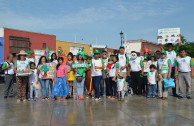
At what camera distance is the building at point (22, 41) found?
34219 mm

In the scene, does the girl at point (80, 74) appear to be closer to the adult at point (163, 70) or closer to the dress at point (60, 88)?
the dress at point (60, 88)

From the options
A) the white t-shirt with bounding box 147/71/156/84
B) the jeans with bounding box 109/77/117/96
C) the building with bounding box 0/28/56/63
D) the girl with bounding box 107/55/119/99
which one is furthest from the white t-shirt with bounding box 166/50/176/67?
the building with bounding box 0/28/56/63

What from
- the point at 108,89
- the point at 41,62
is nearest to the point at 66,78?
the point at 41,62

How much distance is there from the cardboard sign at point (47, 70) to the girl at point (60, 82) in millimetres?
254

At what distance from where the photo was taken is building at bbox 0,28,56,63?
3422 centimetres

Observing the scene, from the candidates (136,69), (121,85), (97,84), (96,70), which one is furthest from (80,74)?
(136,69)

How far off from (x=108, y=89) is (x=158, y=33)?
3.39 m

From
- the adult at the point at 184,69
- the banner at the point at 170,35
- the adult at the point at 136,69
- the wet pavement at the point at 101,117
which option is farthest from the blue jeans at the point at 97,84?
the banner at the point at 170,35

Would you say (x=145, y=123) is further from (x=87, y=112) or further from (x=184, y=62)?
(x=184, y=62)

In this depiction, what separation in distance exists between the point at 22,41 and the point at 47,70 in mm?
29845

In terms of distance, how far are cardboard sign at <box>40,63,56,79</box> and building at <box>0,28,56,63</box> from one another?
91.9 feet

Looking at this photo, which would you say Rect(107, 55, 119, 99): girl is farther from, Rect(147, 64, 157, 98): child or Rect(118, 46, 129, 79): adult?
Rect(147, 64, 157, 98): child

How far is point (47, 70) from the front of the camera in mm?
8672

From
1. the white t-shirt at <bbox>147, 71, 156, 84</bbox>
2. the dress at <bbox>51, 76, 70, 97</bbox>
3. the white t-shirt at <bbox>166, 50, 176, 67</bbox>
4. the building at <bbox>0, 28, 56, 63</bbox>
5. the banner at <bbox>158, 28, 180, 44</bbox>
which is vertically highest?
the building at <bbox>0, 28, 56, 63</bbox>
